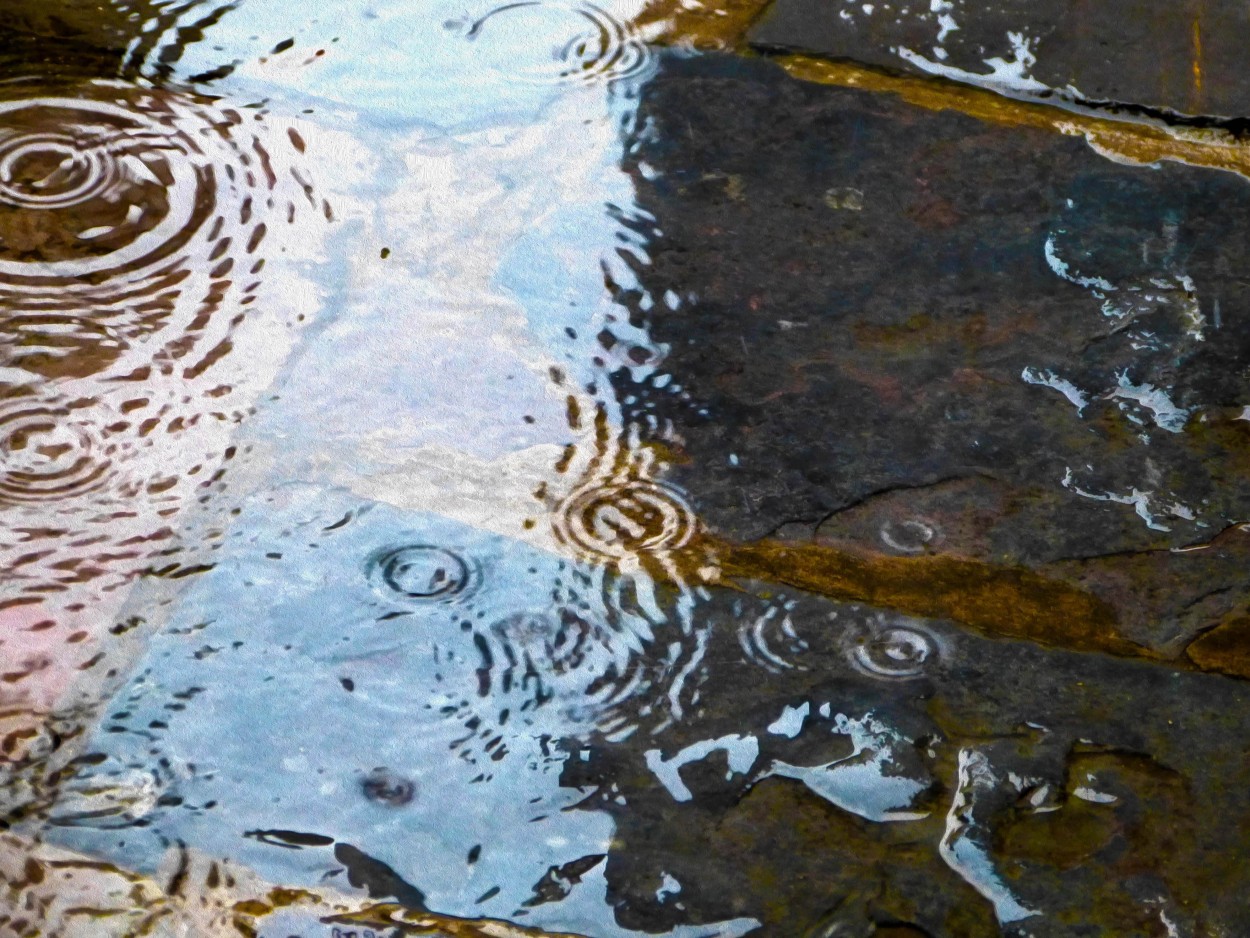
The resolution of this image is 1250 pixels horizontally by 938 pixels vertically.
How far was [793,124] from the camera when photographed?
2.44 metres

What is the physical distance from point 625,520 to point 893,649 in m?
0.37

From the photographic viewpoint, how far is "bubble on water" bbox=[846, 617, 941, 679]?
158cm

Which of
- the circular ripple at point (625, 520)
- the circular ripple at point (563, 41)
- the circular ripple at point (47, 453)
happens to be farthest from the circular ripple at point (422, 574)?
the circular ripple at point (563, 41)

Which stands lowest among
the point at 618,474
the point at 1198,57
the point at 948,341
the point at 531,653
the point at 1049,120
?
the point at 531,653

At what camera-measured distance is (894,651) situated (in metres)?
1.60

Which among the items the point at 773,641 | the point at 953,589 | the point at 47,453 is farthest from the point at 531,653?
the point at 47,453

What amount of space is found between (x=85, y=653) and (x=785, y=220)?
1.25 meters

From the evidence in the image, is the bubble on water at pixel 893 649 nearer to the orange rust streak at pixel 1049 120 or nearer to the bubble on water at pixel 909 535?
the bubble on water at pixel 909 535

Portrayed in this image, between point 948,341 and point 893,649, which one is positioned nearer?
point 893,649

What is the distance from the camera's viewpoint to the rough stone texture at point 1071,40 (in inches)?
102

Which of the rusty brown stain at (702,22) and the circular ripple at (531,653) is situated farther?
the rusty brown stain at (702,22)

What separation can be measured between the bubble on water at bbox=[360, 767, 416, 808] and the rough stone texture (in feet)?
5.66

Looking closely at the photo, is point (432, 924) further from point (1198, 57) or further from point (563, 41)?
point (1198, 57)

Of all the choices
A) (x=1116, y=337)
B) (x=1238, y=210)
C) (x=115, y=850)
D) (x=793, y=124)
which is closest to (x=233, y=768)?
(x=115, y=850)
